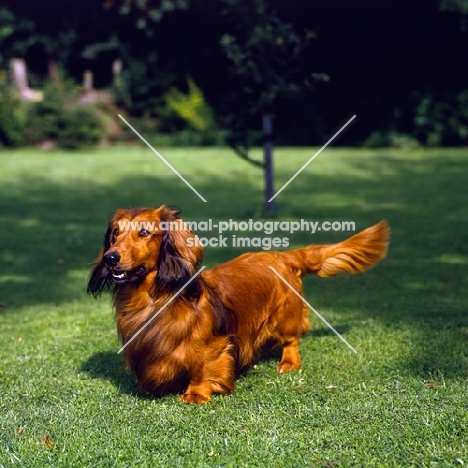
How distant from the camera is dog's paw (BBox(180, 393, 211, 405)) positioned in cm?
486

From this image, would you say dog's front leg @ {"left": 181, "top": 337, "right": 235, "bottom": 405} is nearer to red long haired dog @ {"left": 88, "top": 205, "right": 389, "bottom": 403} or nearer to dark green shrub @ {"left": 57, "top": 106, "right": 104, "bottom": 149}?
red long haired dog @ {"left": 88, "top": 205, "right": 389, "bottom": 403}

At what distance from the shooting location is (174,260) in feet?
16.0

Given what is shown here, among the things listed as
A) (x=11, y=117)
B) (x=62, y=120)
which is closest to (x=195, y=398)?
(x=62, y=120)

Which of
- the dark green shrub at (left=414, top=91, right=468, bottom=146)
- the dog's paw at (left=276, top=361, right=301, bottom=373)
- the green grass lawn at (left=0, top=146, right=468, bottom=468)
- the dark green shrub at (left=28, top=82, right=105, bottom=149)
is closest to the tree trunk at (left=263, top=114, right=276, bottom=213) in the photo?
the green grass lawn at (left=0, top=146, right=468, bottom=468)

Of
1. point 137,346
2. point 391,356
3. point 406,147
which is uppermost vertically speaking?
point 137,346

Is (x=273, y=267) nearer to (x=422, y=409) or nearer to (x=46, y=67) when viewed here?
(x=422, y=409)

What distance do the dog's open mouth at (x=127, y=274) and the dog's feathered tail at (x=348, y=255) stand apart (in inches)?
53.3

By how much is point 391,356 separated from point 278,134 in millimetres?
19693

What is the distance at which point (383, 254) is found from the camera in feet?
19.1

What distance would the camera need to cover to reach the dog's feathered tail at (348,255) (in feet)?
19.1

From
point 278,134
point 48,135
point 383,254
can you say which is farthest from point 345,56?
point 383,254

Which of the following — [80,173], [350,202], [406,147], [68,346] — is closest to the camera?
[68,346]

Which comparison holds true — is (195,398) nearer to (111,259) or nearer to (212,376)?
(212,376)

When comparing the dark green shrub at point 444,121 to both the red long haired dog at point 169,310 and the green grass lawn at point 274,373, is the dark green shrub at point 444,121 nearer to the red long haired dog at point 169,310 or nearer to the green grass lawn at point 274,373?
the green grass lawn at point 274,373
